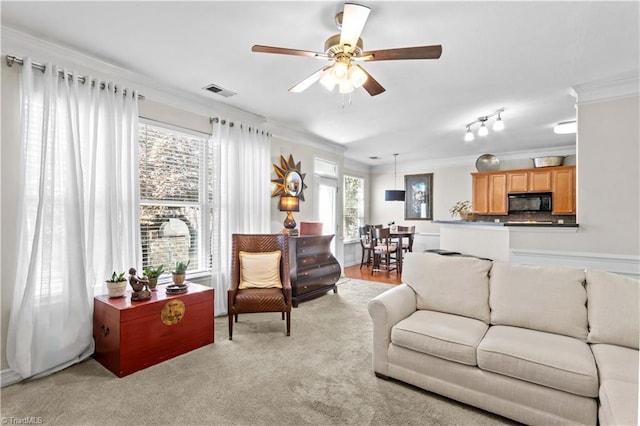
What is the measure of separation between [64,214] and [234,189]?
5.78 ft

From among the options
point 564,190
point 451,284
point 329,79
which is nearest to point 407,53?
point 329,79

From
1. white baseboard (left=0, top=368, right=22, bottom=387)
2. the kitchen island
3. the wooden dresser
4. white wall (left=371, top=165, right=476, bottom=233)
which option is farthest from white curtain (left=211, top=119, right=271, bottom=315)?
white wall (left=371, top=165, right=476, bottom=233)

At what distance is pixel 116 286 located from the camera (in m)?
2.61

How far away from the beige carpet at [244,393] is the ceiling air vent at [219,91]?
2673 millimetres

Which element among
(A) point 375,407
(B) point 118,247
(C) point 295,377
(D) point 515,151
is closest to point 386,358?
(A) point 375,407

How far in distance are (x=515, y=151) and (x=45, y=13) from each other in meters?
7.51

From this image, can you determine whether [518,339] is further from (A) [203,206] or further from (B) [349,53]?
(A) [203,206]

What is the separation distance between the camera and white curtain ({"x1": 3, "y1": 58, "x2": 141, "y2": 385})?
92.1 inches

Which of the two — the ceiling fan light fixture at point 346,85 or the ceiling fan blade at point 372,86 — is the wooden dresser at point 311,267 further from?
the ceiling fan light fixture at point 346,85

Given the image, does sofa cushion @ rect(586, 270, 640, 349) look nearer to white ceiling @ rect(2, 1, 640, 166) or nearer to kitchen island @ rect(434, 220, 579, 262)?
kitchen island @ rect(434, 220, 579, 262)

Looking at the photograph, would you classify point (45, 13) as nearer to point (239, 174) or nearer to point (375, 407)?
point (239, 174)

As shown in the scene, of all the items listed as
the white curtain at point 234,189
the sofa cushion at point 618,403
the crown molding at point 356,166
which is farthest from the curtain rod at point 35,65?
the crown molding at point 356,166

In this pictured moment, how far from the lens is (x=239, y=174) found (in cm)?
400

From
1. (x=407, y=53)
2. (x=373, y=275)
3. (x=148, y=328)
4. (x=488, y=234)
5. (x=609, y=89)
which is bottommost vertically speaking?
(x=373, y=275)
